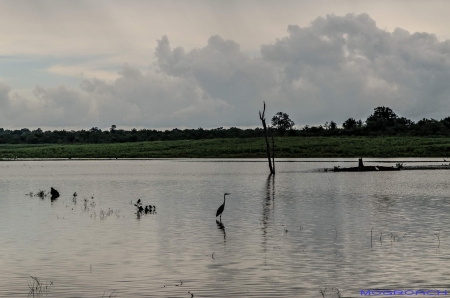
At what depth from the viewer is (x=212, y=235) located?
26.4m

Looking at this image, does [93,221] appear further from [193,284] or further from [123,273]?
[193,284]

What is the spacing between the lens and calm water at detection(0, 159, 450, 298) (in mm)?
17344

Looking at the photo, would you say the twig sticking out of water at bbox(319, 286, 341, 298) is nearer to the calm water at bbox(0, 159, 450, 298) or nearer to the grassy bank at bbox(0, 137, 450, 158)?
the calm water at bbox(0, 159, 450, 298)

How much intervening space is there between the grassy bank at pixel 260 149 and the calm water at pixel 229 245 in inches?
3187

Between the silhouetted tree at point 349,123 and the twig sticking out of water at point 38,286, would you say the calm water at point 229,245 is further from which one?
the silhouetted tree at point 349,123

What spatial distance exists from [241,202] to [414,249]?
19691mm

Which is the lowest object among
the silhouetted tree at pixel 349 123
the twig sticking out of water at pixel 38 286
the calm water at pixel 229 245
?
the twig sticking out of water at pixel 38 286

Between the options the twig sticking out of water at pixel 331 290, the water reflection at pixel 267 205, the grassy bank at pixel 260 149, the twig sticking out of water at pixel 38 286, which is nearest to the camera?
the twig sticking out of water at pixel 331 290

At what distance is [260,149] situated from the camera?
5364 inches

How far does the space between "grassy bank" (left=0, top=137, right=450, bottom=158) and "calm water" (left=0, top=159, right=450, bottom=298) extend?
81.0 metres

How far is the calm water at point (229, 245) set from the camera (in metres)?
17.3

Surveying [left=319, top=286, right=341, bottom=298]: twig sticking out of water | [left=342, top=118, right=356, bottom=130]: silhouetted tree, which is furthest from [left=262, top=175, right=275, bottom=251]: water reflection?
[left=342, top=118, right=356, bottom=130]: silhouetted tree

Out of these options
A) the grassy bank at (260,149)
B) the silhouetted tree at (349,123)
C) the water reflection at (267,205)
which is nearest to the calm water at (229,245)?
the water reflection at (267,205)

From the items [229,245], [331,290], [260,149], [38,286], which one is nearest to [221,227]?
[229,245]
